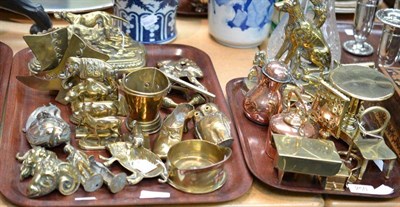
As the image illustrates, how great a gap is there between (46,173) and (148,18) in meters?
0.49

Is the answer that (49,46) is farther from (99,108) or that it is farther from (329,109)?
(329,109)

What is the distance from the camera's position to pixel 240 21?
111 cm

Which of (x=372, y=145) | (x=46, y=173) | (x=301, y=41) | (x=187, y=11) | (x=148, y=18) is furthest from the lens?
(x=187, y=11)

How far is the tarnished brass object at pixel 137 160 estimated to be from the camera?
74 cm

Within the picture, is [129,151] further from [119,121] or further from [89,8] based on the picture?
[89,8]

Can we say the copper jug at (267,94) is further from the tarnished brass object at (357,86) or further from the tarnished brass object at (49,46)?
the tarnished brass object at (49,46)

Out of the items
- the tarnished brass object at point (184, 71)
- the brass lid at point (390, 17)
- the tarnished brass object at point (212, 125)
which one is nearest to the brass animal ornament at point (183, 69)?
the tarnished brass object at point (184, 71)

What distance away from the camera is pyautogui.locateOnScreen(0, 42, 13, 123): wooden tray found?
88cm

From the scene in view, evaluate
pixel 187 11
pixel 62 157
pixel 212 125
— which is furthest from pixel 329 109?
pixel 187 11

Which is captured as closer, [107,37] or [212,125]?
[212,125]

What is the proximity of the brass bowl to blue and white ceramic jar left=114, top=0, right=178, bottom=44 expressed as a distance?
396 mm

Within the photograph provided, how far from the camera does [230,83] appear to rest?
971 mm

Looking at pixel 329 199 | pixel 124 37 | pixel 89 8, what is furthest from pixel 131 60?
pixel 329 199

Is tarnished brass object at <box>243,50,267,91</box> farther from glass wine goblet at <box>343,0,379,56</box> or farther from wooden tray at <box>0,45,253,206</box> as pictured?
glass wine goblet at <box>343,0,379,56</box>
